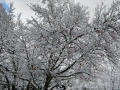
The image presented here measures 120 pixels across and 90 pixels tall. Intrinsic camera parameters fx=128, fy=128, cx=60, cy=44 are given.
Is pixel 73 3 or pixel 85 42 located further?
pixel 73 3

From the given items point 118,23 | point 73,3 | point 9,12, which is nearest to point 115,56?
point 118,23

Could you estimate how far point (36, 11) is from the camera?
19.1 feet

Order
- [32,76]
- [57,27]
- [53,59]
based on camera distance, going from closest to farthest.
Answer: [57,27] < [53,59] < [32,76]

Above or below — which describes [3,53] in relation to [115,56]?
above

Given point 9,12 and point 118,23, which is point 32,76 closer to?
point 118,23

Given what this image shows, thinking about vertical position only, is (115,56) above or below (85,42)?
below

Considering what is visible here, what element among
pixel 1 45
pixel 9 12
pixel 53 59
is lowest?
pixel 53 59

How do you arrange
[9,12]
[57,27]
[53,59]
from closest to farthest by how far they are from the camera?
[57,27], [53,59], [9,12]

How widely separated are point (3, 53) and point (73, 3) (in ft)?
12.9

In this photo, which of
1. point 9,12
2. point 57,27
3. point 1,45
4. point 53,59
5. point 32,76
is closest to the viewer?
point 57,27

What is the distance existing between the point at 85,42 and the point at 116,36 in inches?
45.2

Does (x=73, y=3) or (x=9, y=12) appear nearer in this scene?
(x=73, y=3)

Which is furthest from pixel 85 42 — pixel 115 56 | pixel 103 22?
pixel 115 56

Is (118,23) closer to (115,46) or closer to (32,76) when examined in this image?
Answer: (115,46)
